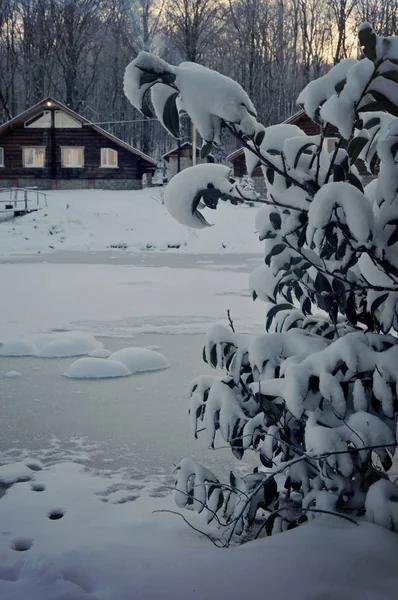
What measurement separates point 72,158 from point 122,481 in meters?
34.9

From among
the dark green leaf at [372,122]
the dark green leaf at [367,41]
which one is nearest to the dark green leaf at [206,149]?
the dark green leaf at [367,41]

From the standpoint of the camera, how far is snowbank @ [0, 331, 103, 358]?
6.45 m

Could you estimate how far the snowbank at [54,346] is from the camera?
645 cm

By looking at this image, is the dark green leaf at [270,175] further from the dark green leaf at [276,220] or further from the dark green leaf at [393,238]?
the dark green leaf at [393,238]

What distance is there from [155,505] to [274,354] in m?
1.11

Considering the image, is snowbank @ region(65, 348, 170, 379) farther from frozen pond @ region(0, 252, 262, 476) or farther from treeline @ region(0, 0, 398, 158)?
treeline @ region(0, 0, 398, 158)

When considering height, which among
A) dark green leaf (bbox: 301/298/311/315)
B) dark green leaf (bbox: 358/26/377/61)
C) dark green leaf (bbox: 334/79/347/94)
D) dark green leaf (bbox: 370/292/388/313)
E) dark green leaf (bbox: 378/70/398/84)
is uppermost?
dark green leaf (bbox: 358/26/377/61)

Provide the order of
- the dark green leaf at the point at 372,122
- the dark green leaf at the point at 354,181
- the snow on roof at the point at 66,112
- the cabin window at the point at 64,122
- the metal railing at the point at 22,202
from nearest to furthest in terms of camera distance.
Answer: the dark green leaf at the point at 354,181
the dark green leaf at the point at 372,122
the metal railing at the point at 22,202
the snow on roof at the point at 66,112
the cabin window at the point at 64,122

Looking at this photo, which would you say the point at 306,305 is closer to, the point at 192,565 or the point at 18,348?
the point at 192,565

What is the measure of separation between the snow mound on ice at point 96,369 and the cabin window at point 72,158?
32218 mm

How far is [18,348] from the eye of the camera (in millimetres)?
6539

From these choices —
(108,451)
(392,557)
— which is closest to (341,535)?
(392,557)

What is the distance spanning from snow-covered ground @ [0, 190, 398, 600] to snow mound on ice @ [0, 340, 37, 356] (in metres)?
0.03

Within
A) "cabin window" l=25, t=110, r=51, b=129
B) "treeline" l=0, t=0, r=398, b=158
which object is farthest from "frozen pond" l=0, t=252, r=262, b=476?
"treeline" l=0, t=0, r=398, b=158
